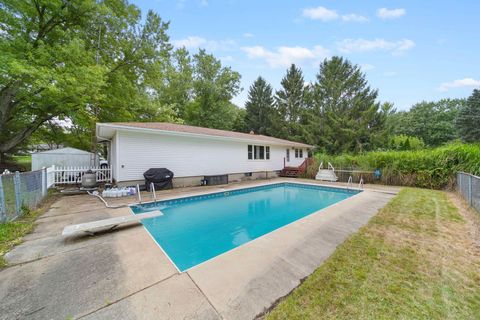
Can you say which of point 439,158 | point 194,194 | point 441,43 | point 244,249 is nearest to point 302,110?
point 441,43

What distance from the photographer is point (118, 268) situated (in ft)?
9.16

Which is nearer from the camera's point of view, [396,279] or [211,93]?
[396,279]

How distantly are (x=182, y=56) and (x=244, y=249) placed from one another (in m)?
27.6

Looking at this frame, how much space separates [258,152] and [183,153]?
5870 millimetres

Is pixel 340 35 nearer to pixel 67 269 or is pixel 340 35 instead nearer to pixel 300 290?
pixel 300 290

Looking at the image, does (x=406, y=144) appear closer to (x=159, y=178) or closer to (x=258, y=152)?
(x=258, y=152)

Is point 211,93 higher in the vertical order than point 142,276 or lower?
higher

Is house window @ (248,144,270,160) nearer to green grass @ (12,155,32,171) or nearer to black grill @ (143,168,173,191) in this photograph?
black grill @ (143,168,173,191)

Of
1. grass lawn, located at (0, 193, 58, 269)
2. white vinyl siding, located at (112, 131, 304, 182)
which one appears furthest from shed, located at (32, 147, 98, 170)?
grass lawn, located at (0, 193, 58, 269)

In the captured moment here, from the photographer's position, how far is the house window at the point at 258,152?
13.6m

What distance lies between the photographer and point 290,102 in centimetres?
2734

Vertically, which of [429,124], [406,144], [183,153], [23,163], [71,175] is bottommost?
[71,175]

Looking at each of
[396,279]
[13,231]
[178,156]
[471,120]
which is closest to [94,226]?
[13,231]

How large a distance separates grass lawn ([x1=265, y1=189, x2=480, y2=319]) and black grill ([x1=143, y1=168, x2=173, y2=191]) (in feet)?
25.6
